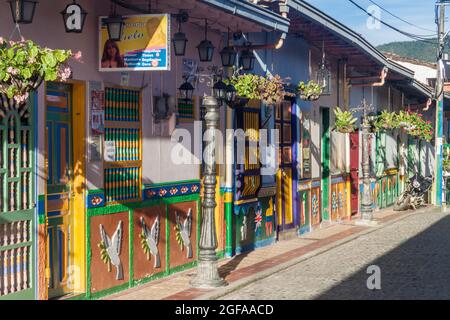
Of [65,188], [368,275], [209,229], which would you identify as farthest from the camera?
[368,275]

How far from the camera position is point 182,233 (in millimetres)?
12672

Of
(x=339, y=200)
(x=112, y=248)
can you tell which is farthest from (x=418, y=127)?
(x=112, y=248)

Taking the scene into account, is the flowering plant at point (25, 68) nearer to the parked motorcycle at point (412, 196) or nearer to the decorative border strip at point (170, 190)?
the decorative border strip at point (170, 190)

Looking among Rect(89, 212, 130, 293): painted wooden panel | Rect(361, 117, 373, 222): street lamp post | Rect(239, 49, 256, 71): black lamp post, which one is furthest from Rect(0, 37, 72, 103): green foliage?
Rect(361, 117, 373, 222): street lamp post

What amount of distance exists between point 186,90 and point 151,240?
2.47m

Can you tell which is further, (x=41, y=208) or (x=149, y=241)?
(x=149, y=241)

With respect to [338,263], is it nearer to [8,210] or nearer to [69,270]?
[69,270]

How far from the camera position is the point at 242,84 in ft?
42.5

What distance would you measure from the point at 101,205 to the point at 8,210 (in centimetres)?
195

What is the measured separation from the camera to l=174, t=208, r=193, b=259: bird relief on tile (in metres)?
12.5

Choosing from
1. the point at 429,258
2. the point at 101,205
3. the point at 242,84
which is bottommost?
the point at 429,258

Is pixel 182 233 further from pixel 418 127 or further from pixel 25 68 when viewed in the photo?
pixel 418 127

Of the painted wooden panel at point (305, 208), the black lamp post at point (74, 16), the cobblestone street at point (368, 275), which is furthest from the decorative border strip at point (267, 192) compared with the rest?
the black lamp post at point (74, 16)
